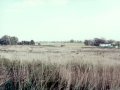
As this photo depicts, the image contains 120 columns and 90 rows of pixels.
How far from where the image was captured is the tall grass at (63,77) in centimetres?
860

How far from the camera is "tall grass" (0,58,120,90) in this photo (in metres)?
8.60

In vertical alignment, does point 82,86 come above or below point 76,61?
below

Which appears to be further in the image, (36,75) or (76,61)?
(76,61)

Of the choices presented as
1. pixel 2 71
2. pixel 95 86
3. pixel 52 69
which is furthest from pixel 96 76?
pixel 2 71

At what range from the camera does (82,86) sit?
854cm

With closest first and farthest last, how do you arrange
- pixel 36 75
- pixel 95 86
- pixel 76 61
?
pixel 95 86, pixel 36 75, pixel 76 61

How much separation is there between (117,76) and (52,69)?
2.41 meters

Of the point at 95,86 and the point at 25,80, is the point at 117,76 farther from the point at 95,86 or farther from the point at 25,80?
the point at 25,80

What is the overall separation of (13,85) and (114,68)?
12.5 ft

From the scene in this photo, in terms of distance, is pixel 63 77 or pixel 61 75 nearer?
pixel 63 77

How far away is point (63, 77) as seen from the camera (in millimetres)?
8852

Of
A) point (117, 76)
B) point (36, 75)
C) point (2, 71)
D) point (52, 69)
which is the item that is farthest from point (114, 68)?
point (2, 71)

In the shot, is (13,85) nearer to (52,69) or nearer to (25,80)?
(25,80)

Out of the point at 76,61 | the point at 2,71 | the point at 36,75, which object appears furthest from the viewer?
the point at 76,61
